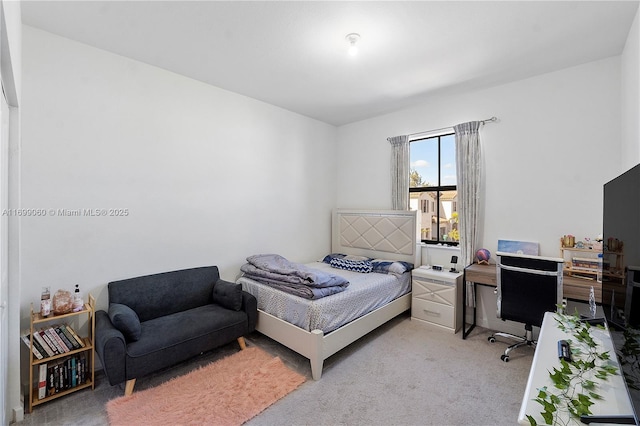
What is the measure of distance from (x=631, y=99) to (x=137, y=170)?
165 inches

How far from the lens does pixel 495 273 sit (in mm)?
3016

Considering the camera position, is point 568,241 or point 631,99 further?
point 568,241

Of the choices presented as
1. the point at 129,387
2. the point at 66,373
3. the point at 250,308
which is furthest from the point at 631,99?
the point at 66,373

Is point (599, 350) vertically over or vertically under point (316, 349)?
over

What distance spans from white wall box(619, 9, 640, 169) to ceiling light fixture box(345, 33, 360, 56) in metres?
1.91

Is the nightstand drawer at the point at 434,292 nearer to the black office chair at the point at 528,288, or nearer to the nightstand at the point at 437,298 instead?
the nightstand at the point at 437,298

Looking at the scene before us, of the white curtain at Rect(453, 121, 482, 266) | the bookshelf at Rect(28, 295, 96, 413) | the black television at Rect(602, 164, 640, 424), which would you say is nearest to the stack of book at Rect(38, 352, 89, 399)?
the bookshelf at Rect(28, 295, 96, 413)

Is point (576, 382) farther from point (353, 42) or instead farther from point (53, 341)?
point (53, 341)

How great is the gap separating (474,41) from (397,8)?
84cm

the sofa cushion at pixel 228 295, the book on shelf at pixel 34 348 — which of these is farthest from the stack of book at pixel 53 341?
the sofa cushion at pixel 228 295

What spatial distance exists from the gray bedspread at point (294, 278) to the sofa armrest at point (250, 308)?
27 centimetres

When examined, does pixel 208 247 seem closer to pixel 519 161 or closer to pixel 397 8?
pixel 397 8

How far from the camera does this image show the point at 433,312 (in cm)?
346

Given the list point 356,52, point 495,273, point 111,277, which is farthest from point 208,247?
point 495,273
